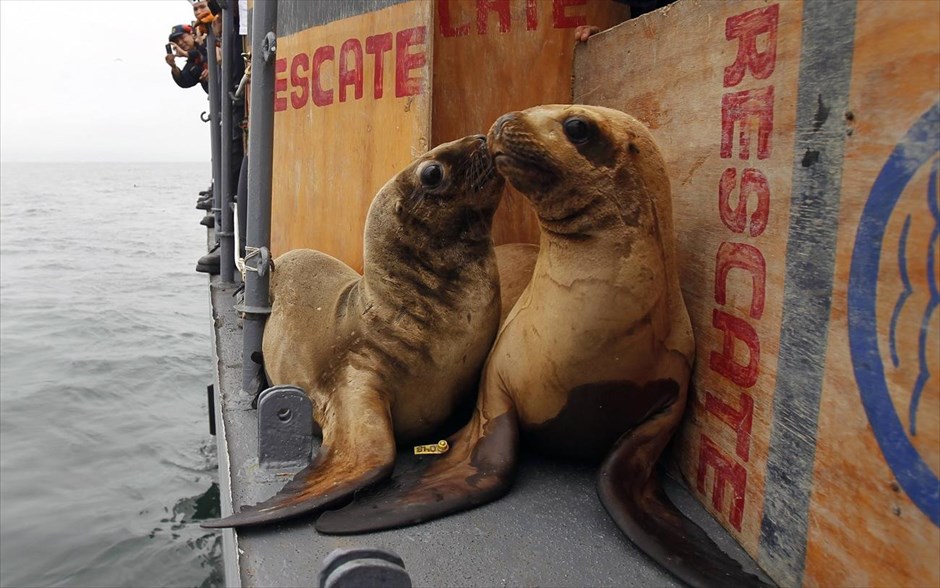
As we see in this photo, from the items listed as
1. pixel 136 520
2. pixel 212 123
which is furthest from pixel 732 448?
pixel 212 123

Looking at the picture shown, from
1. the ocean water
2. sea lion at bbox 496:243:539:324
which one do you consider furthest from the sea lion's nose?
the ocean water

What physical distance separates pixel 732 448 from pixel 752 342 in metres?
0.28

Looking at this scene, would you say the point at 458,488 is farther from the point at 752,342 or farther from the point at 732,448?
the point at 752,342

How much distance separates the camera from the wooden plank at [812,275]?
1.35 meters

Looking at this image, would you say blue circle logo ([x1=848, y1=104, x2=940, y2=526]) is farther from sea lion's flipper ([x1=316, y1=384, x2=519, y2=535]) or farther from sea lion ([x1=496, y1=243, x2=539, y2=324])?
sea lion ([x1=496, y1=243, x2=539, y2=324])

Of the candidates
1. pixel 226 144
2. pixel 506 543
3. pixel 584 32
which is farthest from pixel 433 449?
pixel 226 144

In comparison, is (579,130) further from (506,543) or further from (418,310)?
(506,543)

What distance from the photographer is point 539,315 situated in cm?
232

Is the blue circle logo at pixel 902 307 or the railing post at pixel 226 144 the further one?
the railing post at pixel 226 144

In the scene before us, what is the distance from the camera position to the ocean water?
16.6ft

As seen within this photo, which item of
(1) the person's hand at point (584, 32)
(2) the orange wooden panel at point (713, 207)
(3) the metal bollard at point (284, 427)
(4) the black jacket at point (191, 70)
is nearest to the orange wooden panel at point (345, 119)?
(1) the person's hand at point (584, 32)

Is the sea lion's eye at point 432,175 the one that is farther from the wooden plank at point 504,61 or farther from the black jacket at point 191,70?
the black jacket at point 191,70

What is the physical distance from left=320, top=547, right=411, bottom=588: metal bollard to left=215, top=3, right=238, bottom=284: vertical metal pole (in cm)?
409

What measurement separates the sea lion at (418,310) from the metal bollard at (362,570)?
87 centimetres
